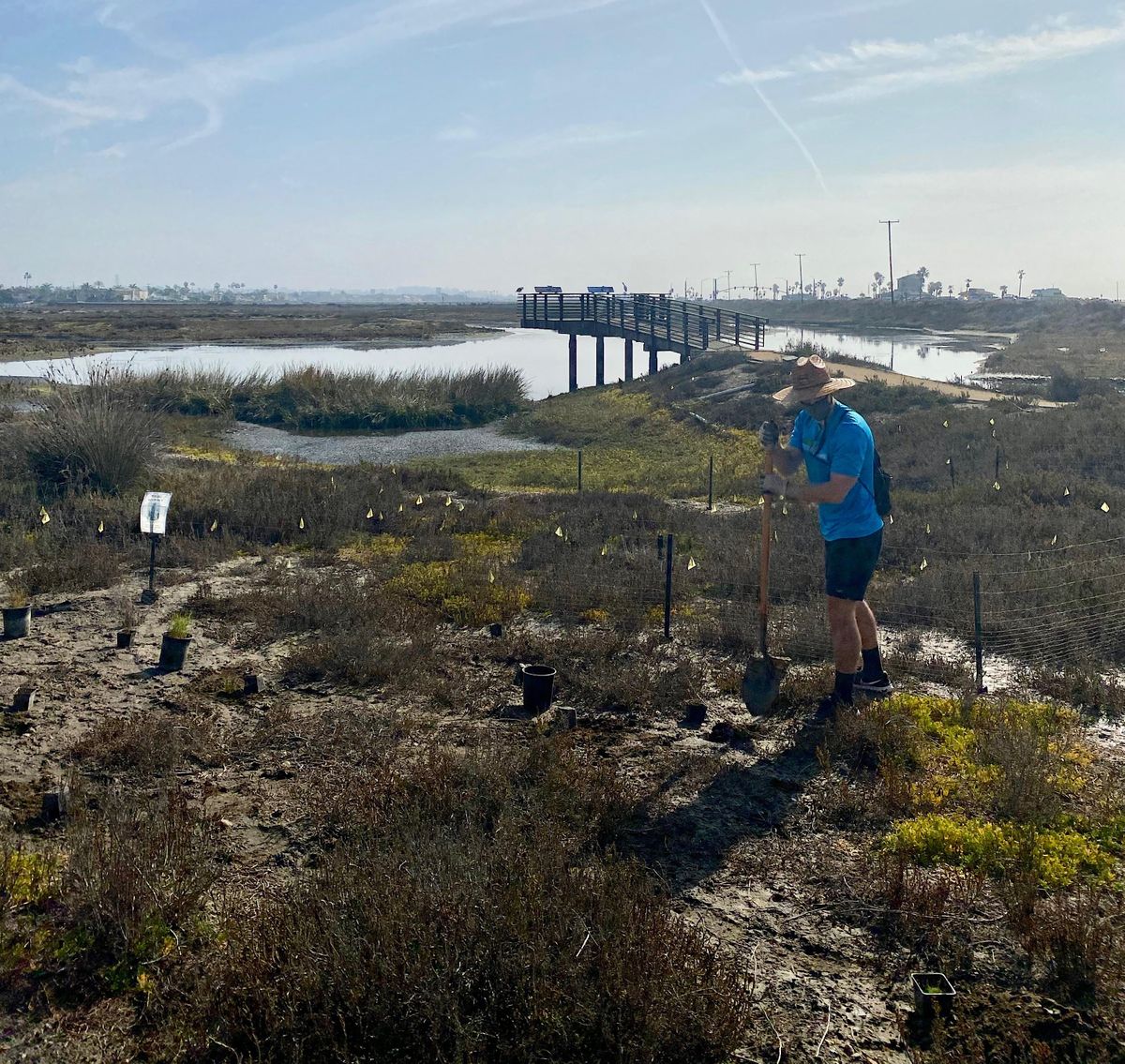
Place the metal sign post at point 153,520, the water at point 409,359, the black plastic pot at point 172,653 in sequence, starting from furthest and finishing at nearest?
the water at point 409,359
the metal sign post at point 153,520
the black plastic pot at point 172,653

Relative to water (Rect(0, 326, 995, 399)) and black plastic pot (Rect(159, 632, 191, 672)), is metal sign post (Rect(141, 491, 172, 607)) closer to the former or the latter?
black plastic pot (Rect(159, 632, 191, 672))

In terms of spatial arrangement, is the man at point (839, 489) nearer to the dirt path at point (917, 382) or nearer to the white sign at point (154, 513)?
the white sign at point (154, 513)

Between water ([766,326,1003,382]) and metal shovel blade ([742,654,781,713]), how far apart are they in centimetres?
2726

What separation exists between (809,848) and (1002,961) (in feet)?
3.48

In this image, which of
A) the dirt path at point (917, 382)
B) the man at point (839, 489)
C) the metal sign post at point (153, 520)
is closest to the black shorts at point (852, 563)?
the man at point (839, 489)

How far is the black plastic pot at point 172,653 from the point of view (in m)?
7.17

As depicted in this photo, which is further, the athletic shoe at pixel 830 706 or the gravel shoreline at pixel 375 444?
the gravel shoreline at pixel 375 444

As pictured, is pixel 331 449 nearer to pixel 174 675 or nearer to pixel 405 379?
pixel 405 379

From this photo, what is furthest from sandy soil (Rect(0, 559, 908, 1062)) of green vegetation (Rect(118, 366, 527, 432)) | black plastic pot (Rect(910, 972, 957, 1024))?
green vegetation (Rect(118, 366, 527, 432))

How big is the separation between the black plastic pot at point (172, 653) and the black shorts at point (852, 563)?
4387 mm

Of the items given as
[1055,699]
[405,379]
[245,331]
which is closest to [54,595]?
[1055,699]

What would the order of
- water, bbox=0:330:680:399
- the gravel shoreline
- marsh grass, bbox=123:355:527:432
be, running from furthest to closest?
water, bbox=0:330:680:399
marsh grass, bbox=123:355:527:432
the gravel shoreline

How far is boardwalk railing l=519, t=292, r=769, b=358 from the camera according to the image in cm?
3650

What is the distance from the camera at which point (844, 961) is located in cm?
381
